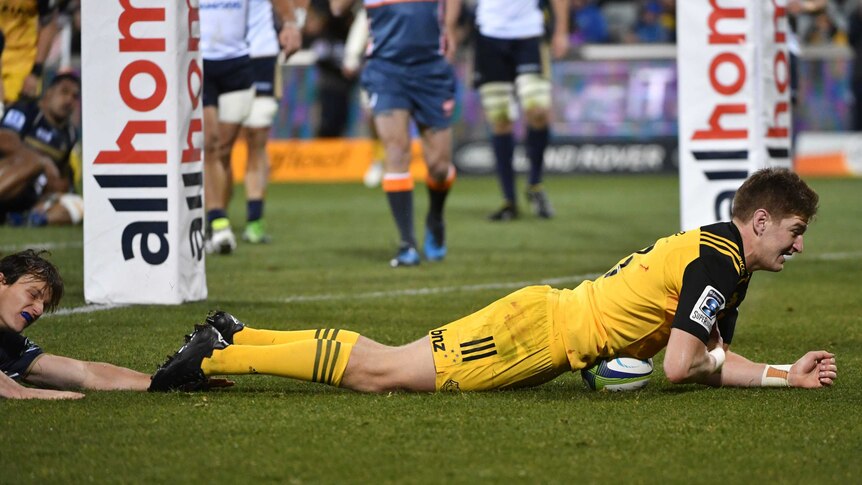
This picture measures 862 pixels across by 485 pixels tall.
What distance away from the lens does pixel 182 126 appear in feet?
23.7

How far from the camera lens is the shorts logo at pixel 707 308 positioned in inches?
186

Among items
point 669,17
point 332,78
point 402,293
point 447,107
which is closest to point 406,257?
point 447,107

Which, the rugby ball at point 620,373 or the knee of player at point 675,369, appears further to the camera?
the rugby ball at point 620,373

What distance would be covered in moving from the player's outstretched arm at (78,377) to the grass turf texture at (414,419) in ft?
0.30

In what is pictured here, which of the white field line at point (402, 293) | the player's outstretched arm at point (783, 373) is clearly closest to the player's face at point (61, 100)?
the white field line at point (402, 293)

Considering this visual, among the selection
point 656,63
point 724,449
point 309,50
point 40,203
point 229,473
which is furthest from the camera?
point 309,50

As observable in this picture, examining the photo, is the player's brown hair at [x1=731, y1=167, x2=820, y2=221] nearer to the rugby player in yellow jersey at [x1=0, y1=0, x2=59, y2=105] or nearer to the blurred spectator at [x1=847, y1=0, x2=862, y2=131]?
the rugby player in yellow jersey at [x1=0, y1=0, x2=59, y2=105]

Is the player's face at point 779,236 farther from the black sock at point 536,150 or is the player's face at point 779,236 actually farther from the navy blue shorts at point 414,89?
the black sock at point 536,150

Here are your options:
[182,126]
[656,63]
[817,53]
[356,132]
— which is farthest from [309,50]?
[182,126]

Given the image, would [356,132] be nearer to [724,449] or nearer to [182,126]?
[182,126]

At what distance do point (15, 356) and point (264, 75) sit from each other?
6477 mm

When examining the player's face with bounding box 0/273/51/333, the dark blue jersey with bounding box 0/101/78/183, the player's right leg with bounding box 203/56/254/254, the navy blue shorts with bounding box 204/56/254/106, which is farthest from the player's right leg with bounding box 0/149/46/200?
the player's face with bounding box 0/273/51/333

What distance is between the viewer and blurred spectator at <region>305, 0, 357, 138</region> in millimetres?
19125

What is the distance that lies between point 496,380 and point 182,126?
2.86 meters
